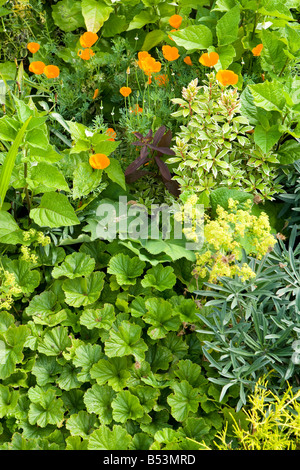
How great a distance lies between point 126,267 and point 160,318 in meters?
0.28

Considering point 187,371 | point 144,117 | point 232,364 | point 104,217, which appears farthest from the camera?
point 144,117

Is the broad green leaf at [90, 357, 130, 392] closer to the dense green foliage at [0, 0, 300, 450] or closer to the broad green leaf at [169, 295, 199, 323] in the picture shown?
the dense green foliage at [0, 0, 300, 450]

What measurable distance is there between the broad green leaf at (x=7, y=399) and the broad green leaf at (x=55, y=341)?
0.20 meters

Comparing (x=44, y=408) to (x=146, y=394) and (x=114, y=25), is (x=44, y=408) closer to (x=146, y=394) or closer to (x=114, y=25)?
(x=146, y=394)

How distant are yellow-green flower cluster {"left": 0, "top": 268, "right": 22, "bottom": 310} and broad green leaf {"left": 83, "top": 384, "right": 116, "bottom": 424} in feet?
1.55

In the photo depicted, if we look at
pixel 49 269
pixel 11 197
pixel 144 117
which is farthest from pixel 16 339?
pixel 144 117

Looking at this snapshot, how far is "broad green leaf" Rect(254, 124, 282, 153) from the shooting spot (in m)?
2.16

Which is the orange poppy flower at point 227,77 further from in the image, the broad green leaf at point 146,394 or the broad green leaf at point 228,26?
the broad green leaf at point 146,394

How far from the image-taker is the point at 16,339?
1901 mm

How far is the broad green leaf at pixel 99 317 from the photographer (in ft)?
6.29

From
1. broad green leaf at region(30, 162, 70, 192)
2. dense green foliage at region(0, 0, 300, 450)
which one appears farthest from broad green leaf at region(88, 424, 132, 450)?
broad green leaf at region(30, 162, 70, 192)

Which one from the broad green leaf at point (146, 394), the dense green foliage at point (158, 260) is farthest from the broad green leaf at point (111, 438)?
the broad green leaf at point (146, 394)
